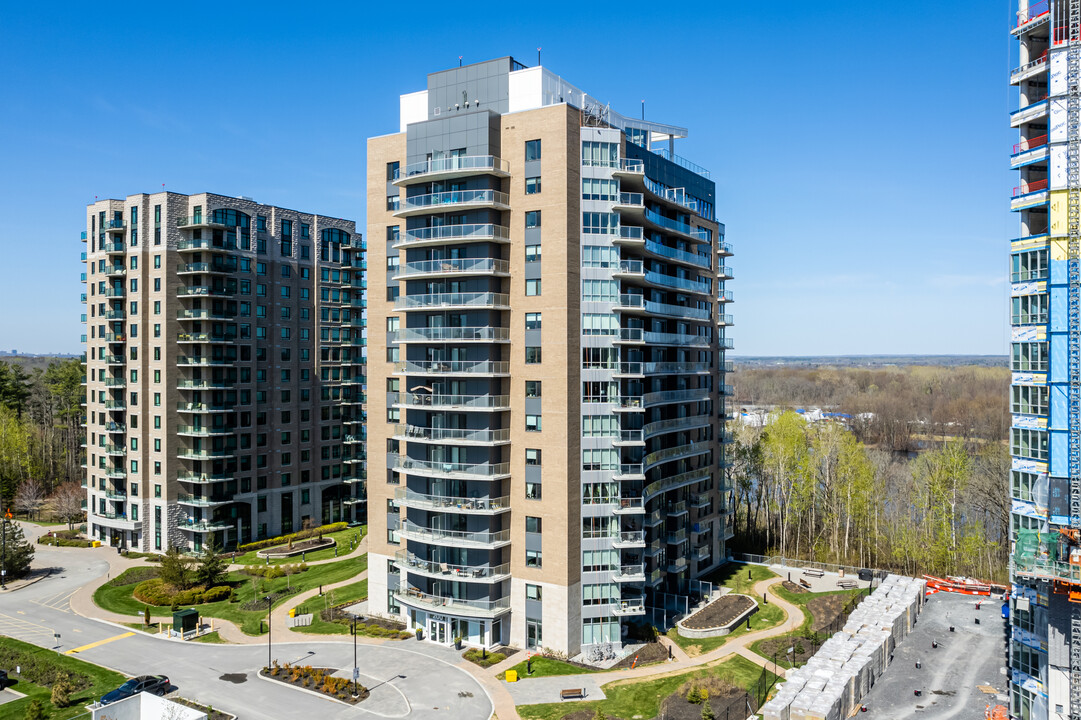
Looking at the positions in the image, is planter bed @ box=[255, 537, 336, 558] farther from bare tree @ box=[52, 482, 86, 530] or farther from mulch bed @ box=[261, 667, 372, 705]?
mulch bed @ box=[261, 667, 372, 705]

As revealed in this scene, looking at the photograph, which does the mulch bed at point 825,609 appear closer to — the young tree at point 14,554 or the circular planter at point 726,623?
the circular planter at point 726,623

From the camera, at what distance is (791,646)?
188 ft

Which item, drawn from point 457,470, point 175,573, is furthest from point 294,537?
point 457,470

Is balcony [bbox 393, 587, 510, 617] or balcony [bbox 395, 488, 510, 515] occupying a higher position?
balcony [bbox 395, 488, 510, 515]

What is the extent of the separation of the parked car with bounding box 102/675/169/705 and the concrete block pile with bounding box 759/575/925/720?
124 ft

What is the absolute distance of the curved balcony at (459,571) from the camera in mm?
55219

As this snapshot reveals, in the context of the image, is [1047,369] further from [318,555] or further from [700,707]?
[318,555]

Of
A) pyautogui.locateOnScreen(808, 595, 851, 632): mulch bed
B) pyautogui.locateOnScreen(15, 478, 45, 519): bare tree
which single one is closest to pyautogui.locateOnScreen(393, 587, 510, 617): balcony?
pyautogui.locateOnScreen(808, 595, 851, 632): mulch bed

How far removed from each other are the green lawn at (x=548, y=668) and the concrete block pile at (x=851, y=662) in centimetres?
1235

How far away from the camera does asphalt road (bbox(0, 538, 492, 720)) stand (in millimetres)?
46688

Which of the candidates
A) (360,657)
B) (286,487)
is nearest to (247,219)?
(286,487)

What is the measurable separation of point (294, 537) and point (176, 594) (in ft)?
73.9

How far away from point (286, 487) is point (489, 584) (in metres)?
47.4

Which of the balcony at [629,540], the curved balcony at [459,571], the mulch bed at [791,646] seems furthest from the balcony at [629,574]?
the mulch bed at [791,646]
